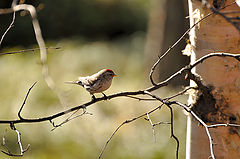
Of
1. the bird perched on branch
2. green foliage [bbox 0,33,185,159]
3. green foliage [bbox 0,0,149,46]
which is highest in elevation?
green foliage [bbox 0,0,149,46]

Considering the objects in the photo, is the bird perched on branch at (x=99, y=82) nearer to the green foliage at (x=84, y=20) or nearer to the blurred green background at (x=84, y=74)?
the blurred green background at (x=84, y=74)

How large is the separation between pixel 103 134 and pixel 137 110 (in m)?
0.80

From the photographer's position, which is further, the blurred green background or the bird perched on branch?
the blurred green background

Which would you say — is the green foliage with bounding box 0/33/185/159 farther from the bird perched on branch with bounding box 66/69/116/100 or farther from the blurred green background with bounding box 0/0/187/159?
the bird perched on branch with bounding box 66/69/116/100

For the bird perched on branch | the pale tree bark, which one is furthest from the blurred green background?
the pale tree bark

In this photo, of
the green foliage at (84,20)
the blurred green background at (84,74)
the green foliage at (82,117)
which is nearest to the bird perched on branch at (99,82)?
the blurred green background at (84,74)

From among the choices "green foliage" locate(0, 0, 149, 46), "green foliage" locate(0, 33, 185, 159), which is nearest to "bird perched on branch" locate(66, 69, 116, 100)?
"green foliage" locate(0, 33, 185, 159)

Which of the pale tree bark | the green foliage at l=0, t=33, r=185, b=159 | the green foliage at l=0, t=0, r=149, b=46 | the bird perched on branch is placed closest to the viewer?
the pale tree bark

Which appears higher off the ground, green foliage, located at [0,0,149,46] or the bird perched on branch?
green foliage, located at [0,0,149,46]

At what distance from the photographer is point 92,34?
10.6m

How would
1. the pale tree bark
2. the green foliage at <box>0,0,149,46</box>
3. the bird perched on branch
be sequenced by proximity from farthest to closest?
the green foliage at <box>0,0,149,46</box>, the bird perched on branch, the pale tree bark

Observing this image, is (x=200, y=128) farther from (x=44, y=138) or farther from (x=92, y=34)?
(x=92, y=34)

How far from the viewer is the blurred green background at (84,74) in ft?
15.6

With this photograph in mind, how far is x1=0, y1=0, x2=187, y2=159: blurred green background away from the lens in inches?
187
